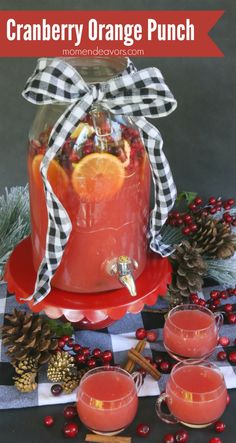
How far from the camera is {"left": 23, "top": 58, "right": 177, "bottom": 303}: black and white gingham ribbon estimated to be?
2.49 feet

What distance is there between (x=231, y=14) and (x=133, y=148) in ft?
1.54

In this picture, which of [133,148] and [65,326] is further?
[65,326]

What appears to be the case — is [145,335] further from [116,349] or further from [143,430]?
[143,430]

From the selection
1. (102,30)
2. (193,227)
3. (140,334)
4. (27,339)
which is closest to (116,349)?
(140,334)

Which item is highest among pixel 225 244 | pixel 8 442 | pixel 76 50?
pixel 76 50

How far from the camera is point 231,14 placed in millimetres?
1125

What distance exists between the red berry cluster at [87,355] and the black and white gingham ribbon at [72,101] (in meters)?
0.11

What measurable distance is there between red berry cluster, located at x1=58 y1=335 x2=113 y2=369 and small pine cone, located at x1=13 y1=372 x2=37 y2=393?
0.07 metres

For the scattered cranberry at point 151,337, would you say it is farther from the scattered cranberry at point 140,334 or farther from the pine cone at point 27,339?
the pine cone at point 27,339

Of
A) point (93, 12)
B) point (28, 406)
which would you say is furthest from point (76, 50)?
point (28, 406)

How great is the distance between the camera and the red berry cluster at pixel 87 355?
2.89ft

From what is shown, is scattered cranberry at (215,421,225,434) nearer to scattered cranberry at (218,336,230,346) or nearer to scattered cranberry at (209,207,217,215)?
scattered cranberry at (218,336,230,346)

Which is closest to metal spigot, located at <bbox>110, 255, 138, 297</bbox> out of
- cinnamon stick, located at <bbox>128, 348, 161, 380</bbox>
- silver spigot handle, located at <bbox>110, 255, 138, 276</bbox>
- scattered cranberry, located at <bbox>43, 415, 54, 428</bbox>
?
silver spigot handle, located at <bbox>110, 255, 138, 276</bbox>

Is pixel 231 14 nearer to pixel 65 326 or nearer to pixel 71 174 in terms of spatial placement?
pixel 71 174
